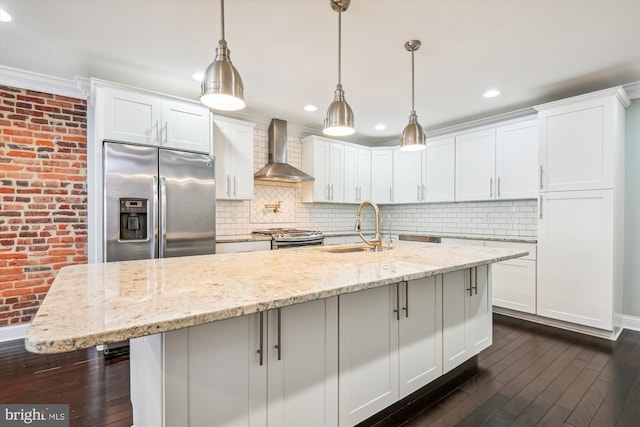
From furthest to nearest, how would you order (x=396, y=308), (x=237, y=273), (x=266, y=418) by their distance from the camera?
(x=396, y=308) < (x=237, y=273) < (x=266, y=418)

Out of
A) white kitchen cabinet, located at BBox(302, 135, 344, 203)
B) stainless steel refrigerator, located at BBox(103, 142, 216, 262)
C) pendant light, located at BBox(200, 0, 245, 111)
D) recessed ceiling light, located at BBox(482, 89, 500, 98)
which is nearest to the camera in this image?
pendant light, located at BBox(200, 0, 245, 111)

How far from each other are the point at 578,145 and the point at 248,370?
3743 mm

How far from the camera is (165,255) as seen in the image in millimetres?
3068

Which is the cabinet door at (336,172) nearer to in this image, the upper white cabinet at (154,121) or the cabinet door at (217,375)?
the upper white cabinet at (154,121)

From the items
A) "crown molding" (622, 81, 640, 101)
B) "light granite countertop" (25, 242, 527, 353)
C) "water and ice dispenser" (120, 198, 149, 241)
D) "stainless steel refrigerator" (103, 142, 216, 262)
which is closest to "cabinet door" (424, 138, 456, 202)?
"crown molding" (622, 81, 640, 101)

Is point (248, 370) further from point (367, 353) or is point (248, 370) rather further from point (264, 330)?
point (367, 353)

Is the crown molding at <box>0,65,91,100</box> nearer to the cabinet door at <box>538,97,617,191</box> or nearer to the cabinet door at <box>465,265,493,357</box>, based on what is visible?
the cabinet door at <box>465,265,493,357</box>

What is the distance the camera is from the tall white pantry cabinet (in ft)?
9.94

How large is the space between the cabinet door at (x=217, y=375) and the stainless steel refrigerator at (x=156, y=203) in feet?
7.07

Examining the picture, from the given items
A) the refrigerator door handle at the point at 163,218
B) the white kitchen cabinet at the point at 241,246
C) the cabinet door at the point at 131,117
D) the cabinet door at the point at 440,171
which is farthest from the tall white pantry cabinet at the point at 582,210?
the cabinet door at the point at 131,117

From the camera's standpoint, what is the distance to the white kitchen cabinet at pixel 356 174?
16.7 ft

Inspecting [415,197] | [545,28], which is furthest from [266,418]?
[415,197]

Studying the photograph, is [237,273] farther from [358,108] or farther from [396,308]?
[358,108]

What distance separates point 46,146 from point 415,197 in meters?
4.68
